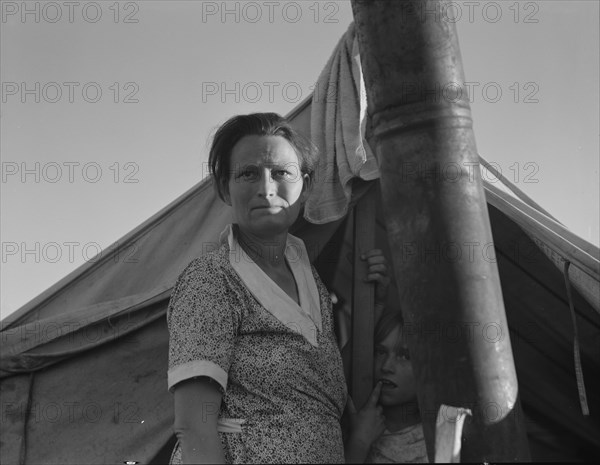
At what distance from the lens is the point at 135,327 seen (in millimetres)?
2736

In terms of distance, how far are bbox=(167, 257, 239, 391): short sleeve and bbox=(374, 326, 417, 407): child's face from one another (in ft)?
2.16

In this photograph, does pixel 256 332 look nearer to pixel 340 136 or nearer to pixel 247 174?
pixel 247 174

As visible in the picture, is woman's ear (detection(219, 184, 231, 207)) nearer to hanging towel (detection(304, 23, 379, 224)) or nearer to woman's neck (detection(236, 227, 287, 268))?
woman's neck (detection(236, 227, 287, 268))

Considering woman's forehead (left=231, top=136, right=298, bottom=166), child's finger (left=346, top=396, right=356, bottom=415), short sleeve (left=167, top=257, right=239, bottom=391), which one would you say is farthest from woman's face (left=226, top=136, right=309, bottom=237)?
child's finger (left=346, top=396, right=356, bottom=415)

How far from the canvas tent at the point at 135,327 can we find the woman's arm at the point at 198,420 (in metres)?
0.71

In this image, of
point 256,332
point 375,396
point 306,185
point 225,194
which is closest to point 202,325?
point 256,332

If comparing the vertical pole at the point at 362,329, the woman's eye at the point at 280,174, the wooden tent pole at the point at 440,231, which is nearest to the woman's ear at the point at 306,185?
the woman's eye at the point at 280,174

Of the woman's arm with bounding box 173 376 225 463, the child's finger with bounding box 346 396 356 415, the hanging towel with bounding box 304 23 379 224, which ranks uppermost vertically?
the hanging towel with bounding box 304 23 379 224

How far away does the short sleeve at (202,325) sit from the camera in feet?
6.68

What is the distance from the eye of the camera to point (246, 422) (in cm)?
213

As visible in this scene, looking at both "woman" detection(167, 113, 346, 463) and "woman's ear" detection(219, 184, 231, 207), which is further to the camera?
"woman's ear" detection(219, 184, 231, 207)

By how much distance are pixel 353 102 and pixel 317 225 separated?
1.36 ft

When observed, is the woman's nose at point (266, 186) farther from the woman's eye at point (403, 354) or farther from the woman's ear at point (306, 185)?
the woman's eye at point (403, 354)

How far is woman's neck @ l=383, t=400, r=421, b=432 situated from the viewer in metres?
2.62
